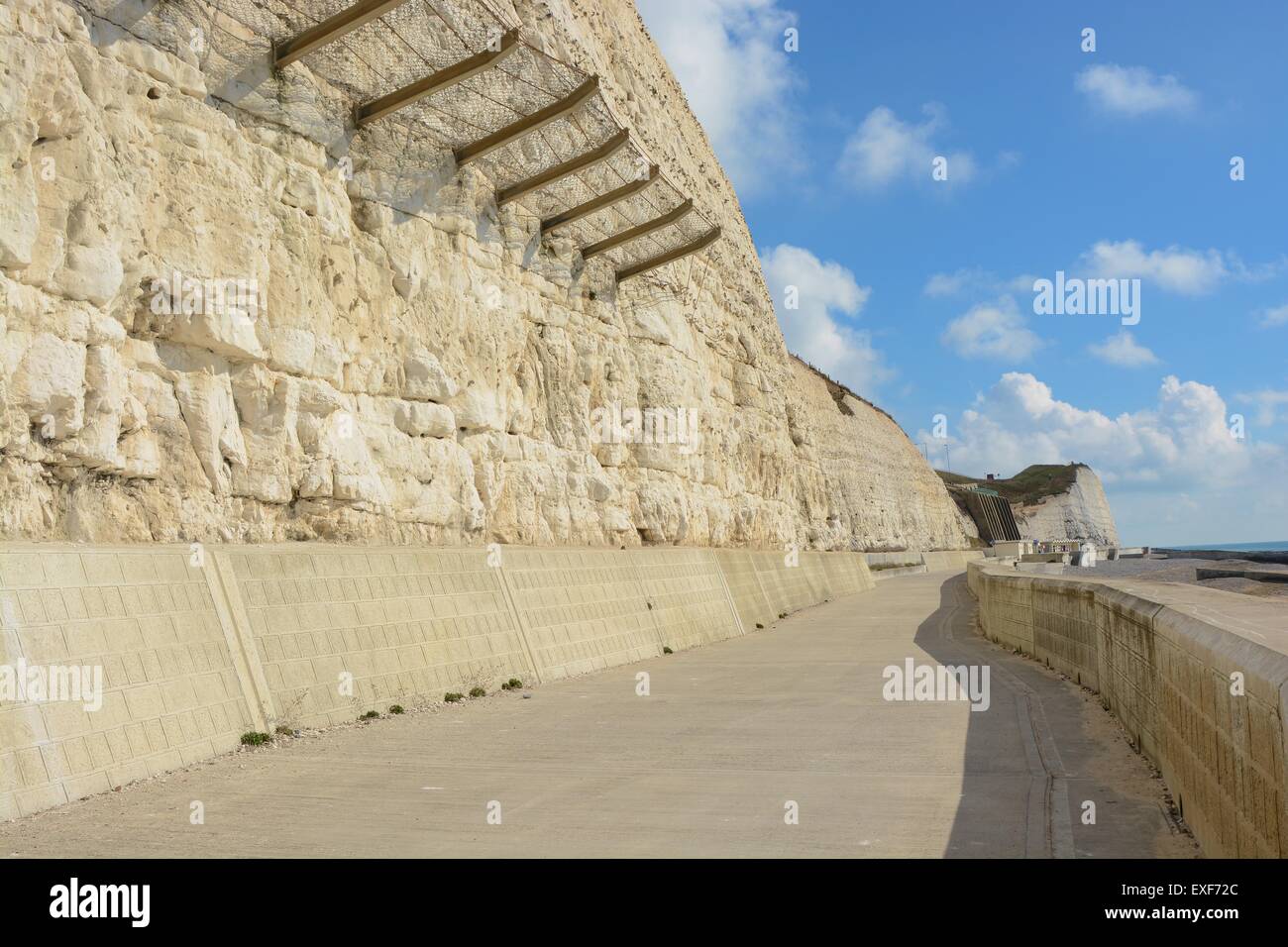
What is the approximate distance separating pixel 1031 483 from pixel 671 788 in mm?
131090

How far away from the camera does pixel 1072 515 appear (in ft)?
401

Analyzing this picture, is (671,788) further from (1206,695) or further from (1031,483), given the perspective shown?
(1031,483)

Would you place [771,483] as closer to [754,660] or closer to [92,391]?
[754,660]

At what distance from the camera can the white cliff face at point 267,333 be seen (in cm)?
972

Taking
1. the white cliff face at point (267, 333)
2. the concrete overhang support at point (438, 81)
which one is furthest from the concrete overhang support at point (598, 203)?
the concrete overhang support at point (438, 81)

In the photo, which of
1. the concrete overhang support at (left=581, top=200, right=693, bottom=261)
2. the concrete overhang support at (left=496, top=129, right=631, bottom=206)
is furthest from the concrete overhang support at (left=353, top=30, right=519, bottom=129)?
the concrete overhang support at (left=581, top=200, right=693, bottom=261)

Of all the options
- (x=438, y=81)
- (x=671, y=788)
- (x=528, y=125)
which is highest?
(x=528, y=125)

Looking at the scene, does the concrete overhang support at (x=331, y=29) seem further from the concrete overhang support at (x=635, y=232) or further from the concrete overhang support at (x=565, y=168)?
the concrete overhang support at (x=635, y=232)

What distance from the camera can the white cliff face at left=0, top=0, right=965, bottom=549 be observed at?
972 cm

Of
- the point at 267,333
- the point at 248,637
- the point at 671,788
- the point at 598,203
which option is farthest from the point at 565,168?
the point at 671,788

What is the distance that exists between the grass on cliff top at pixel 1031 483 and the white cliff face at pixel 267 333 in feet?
339

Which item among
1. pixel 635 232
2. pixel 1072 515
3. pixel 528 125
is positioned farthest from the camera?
pixel 1072 515

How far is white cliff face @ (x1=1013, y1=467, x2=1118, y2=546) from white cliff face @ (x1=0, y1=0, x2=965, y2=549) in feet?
340
